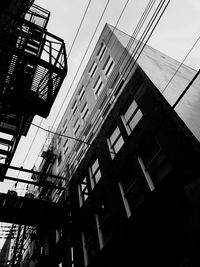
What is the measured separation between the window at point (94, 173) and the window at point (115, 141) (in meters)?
1.86

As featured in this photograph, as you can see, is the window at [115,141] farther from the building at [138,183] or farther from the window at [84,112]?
the window at [84,112]

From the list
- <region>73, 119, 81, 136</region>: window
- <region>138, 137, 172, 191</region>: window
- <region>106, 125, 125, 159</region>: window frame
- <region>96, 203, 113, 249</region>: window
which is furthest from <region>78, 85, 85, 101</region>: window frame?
<region>138, 137, 172, 191</region>: window

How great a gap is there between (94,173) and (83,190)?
1621mm

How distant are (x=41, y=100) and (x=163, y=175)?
511 centimetres

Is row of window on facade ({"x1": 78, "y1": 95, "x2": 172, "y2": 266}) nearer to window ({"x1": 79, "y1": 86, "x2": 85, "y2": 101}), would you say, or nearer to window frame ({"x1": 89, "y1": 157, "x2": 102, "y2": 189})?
window frame ({"x1": 89, "y1": 157, "x2": 102, "y2": 189})

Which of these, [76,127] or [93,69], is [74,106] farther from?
[93,69]

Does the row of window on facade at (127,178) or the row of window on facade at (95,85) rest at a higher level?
the row of window on facade at (95,85)

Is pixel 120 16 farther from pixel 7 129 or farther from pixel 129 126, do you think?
pixel 7 129

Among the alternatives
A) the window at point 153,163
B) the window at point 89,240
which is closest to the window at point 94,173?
the window at point 89,240

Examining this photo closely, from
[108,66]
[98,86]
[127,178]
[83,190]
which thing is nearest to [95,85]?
[98,86]

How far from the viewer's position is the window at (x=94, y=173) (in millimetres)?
13898

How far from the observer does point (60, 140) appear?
89.3ft

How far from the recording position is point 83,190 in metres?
15.1

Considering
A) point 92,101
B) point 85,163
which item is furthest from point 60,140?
point 85,163
